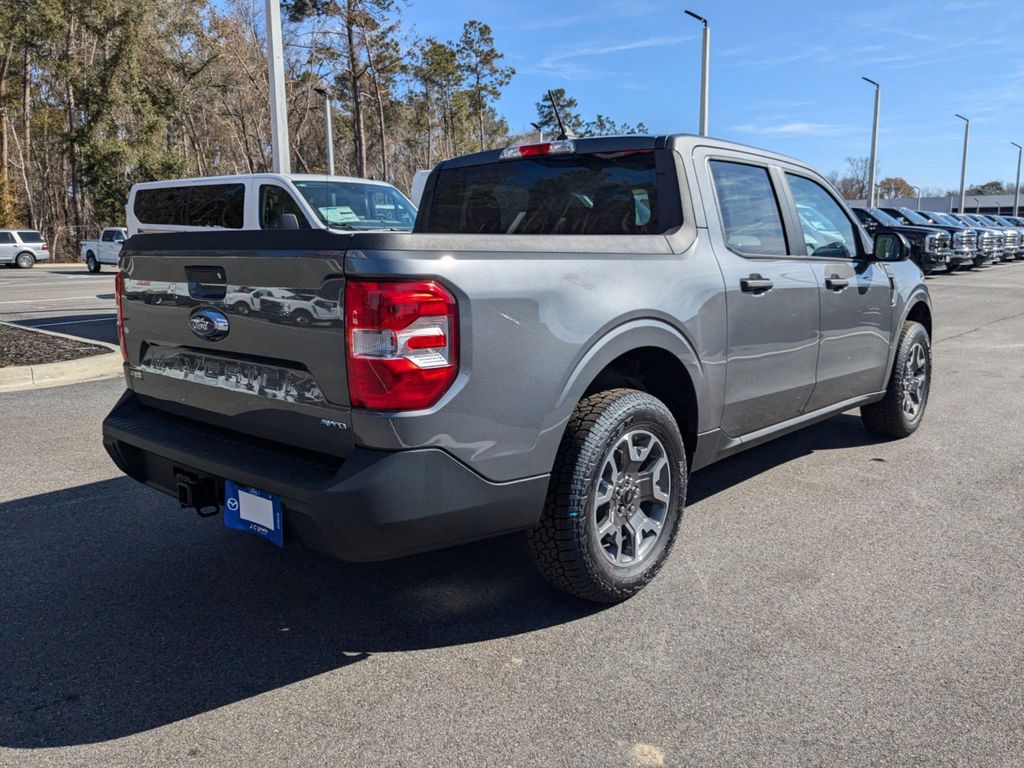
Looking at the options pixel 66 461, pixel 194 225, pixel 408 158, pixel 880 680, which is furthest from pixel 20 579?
pixel 408 158

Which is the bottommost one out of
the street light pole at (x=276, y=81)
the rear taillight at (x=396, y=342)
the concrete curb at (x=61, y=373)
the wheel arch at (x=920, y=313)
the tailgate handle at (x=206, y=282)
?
the concrete curb at (x=61, y=373)

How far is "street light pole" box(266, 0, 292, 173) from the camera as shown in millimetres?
13562

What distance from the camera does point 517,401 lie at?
110 inches

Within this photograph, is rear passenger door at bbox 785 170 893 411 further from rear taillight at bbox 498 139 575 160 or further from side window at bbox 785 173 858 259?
rear taillight at bbox 498 139 575 160

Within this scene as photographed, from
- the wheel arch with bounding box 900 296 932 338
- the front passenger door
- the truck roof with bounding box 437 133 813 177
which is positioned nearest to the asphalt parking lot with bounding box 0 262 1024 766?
the front passenger door

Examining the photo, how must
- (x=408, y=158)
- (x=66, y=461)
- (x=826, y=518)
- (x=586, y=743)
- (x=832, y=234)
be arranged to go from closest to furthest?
(x=586, y=743) → (x=826, y=518) → (x=832, y=234) → (x=66, y=461) → (x=408, y=158)

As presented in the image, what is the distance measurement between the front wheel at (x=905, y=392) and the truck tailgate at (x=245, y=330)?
414cm

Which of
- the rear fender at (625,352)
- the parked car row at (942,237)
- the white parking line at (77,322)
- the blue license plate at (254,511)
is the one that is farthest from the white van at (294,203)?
the parked car row at (942,237)

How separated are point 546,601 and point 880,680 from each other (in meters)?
1.23

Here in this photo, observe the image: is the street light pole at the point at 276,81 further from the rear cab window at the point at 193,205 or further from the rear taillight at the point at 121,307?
the rear taillight at the point at 121,307

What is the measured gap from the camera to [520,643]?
9.97ft

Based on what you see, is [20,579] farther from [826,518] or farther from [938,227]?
[938,227]

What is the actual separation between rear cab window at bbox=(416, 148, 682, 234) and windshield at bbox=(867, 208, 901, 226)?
21.1 m

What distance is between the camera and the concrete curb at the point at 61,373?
7766 millimetres
